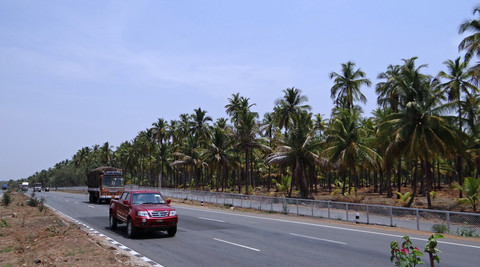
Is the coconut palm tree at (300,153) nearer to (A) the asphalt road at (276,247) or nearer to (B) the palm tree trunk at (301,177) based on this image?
(B) the palm tree trunk at (301,177)

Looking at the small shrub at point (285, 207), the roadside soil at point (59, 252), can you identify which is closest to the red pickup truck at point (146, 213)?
the roadside soil at point (59, 252)

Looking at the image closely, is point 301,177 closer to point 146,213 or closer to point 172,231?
point 172,231

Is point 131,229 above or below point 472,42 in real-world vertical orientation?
below

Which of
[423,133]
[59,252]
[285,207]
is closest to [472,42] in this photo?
[423,133]

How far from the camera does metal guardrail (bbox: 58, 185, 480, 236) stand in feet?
55.5

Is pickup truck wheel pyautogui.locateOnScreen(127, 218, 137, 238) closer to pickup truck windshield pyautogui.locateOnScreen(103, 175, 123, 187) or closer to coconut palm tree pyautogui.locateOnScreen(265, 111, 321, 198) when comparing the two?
pickup truck windshield pyautogui.locateOnScreen(103, 175, 123, 187)

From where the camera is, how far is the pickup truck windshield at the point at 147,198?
15.4m

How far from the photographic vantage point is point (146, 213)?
14133 mm

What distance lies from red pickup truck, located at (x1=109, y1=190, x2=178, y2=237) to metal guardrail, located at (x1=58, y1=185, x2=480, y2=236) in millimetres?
11534

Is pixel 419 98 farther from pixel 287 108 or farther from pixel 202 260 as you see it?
pixel 202 260

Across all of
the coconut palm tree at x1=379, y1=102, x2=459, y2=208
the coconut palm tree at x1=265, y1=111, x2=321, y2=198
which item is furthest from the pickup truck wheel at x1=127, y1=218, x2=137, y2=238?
the coconut palm tree at x1=265, y1=111, x2=321, y2=198

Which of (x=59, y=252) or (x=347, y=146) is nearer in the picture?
(x=59, y=252)

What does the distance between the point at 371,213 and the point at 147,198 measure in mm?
12699

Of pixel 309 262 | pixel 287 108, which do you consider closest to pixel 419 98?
pixel 287 108
